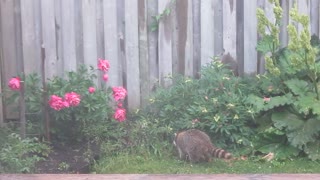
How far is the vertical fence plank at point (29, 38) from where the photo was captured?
6.55 m

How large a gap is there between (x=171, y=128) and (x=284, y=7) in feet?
5.30

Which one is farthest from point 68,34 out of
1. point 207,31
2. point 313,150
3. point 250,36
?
point 313,150

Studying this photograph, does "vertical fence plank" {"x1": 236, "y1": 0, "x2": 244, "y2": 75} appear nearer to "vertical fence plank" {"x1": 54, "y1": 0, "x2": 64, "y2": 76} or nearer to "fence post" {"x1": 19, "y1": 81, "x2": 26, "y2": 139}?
"vertical fence plank" {"x1": 54, "y1": 0, "x2": 64, "y2": 76}

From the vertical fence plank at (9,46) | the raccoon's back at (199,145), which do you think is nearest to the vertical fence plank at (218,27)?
the raccoon's back at (199,145)

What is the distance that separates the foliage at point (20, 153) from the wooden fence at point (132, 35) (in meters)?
0.81

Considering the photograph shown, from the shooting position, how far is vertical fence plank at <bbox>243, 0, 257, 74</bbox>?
660 cm

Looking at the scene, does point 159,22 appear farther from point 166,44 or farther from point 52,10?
point 52,10

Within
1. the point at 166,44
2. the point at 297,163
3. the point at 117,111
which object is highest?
the point at 166,44

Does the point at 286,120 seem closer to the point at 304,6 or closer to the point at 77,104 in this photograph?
the point at 304,6

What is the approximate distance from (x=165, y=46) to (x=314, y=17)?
137cm

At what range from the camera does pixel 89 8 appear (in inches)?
258

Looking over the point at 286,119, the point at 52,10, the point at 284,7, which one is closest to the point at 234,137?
the point at 286,119

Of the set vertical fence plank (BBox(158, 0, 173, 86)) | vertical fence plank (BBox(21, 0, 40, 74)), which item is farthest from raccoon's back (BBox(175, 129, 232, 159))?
vertical fence plank (BBox(21, 0, 40, 74))

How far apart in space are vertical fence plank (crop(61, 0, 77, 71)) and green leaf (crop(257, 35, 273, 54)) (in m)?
1.63
